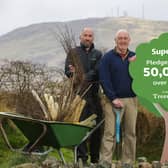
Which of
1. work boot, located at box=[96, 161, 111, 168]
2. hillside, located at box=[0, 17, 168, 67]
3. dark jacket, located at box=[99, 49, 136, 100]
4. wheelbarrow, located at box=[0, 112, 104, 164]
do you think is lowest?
hillside, located at box=[0, 17, 168, 67]

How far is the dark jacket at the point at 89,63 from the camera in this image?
22.5 ft

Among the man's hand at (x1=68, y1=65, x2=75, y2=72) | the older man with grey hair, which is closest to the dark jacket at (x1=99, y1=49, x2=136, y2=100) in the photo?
the older man with grey hair

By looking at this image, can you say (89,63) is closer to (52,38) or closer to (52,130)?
(52,130)

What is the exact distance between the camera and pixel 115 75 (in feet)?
21.9

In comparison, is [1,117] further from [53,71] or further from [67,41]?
[53,71]

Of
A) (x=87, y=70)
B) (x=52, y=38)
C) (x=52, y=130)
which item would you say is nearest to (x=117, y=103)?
(x=87, y=70)

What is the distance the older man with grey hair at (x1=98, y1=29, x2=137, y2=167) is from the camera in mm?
6617

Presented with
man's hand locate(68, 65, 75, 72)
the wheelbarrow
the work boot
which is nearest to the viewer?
the wheelbarrow

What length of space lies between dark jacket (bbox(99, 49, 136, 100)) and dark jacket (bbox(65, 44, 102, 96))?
21 centimetres

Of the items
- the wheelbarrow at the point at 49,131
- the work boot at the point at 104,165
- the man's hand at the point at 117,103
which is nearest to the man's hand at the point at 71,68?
the man's hand at the point at 117,103

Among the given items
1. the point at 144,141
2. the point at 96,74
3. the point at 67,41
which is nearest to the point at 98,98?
the point at 96,74

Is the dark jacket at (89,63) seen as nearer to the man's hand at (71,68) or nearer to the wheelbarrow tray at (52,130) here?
the man's hand at (71,68)

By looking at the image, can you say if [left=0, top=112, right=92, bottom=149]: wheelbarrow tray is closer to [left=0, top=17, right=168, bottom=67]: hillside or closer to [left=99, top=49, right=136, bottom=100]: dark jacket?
[left=99, top=49, right=136, bottom=100]: dark jacket

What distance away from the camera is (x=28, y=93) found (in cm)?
822
